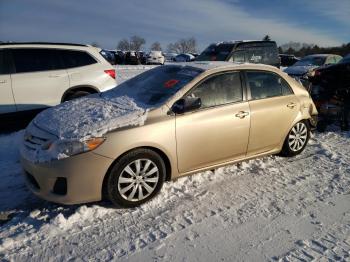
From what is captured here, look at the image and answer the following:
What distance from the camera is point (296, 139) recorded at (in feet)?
18.8

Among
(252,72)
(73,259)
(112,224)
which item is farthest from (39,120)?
(252,72)

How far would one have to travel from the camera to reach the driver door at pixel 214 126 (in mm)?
4293

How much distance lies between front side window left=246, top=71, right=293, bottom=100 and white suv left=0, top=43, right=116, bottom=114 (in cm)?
383

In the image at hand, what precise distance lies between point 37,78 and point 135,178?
4.20m

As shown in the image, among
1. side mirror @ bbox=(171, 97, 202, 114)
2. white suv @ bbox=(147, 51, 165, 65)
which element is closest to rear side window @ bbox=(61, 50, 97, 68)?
side mirror @ bbox=(171, 97, 202, 114)

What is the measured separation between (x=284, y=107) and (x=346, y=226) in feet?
6.92

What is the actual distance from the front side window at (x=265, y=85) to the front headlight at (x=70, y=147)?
242 centimetres

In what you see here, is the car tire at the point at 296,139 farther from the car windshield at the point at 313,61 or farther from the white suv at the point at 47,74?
the car windshield at the point at 313,61

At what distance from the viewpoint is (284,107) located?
5.35m

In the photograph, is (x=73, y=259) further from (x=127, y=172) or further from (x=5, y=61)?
(x=5, y=61)

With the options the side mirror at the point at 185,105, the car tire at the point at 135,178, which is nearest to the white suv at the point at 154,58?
the side mirror at the point at 185,105

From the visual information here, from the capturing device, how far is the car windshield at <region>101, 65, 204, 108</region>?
4473 mm

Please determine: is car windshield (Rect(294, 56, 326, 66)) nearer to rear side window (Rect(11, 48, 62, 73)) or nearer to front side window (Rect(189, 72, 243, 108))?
rear side window (Rect(11, 48, 62, 73))

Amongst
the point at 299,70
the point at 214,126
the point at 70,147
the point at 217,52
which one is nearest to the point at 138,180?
the point at 70,147
